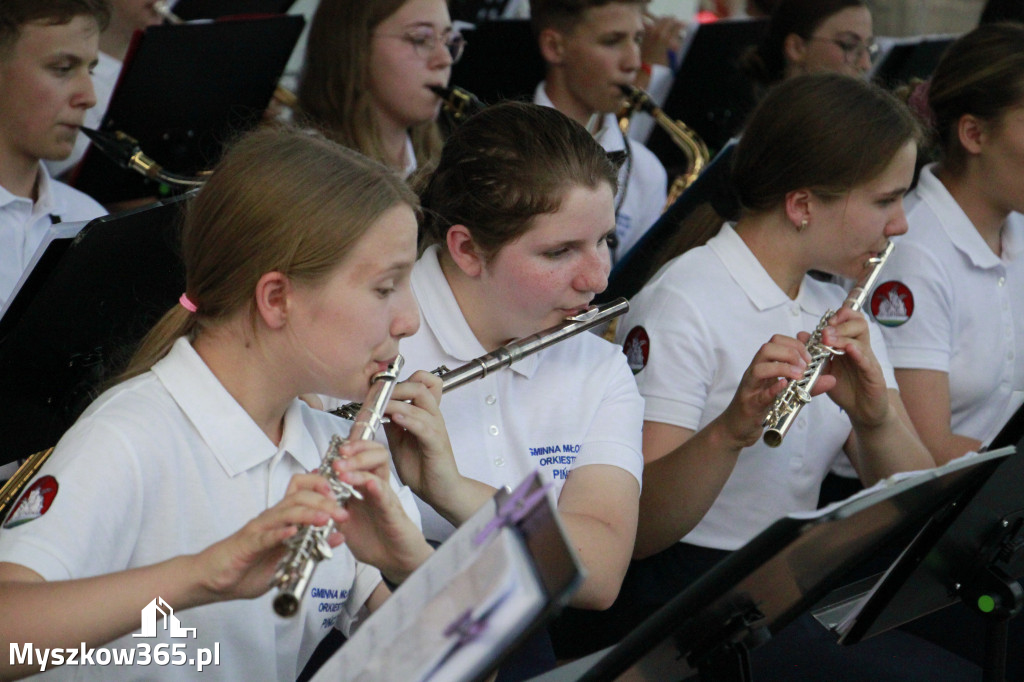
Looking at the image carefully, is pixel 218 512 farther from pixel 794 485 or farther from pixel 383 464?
pixel 794 485

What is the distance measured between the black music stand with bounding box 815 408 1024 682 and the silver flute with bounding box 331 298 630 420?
0.61 m

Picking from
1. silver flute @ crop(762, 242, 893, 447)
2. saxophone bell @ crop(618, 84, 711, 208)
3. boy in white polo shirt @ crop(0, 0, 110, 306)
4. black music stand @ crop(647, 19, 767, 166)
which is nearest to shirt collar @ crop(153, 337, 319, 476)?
silver flute @ crop(762, 242, 893, 447)

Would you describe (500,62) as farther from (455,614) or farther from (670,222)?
(455,614)

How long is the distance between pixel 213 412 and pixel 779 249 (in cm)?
123

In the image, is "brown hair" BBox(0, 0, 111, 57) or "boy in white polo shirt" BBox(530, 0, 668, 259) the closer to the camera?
"brown hair" BBox(0, 0, 111, 57)

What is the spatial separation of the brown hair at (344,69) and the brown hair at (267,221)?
1508mm

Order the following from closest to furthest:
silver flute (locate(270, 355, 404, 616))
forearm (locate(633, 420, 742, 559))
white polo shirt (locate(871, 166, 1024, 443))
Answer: silver flute (locate(270, 355, 404, 616)) → forearm (locate(633, 420, 742, 559)) → white polo shirt (locate(871, 166, 1024, 443))

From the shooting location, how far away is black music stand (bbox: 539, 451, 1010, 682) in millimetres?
1182

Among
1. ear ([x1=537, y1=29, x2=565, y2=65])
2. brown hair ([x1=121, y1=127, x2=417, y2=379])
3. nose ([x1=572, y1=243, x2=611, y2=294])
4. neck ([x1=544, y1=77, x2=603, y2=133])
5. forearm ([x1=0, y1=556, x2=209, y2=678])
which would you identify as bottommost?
forearm ([x1=0, y1=556, x2=209, y2=678])

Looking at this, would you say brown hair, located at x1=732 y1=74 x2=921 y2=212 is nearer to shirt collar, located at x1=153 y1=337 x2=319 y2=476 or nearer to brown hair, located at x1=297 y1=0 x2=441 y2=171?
brown hair, located at x1=297 y1=0 x2=441 y2=171

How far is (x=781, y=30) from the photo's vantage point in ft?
12.3

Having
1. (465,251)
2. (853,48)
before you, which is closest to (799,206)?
(465,251)

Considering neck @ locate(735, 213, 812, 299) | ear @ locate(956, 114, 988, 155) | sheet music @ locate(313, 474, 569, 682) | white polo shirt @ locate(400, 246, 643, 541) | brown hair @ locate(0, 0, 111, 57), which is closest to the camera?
sheet music @ locate(313, 474, 569, 682)

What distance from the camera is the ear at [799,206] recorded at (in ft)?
7.15
